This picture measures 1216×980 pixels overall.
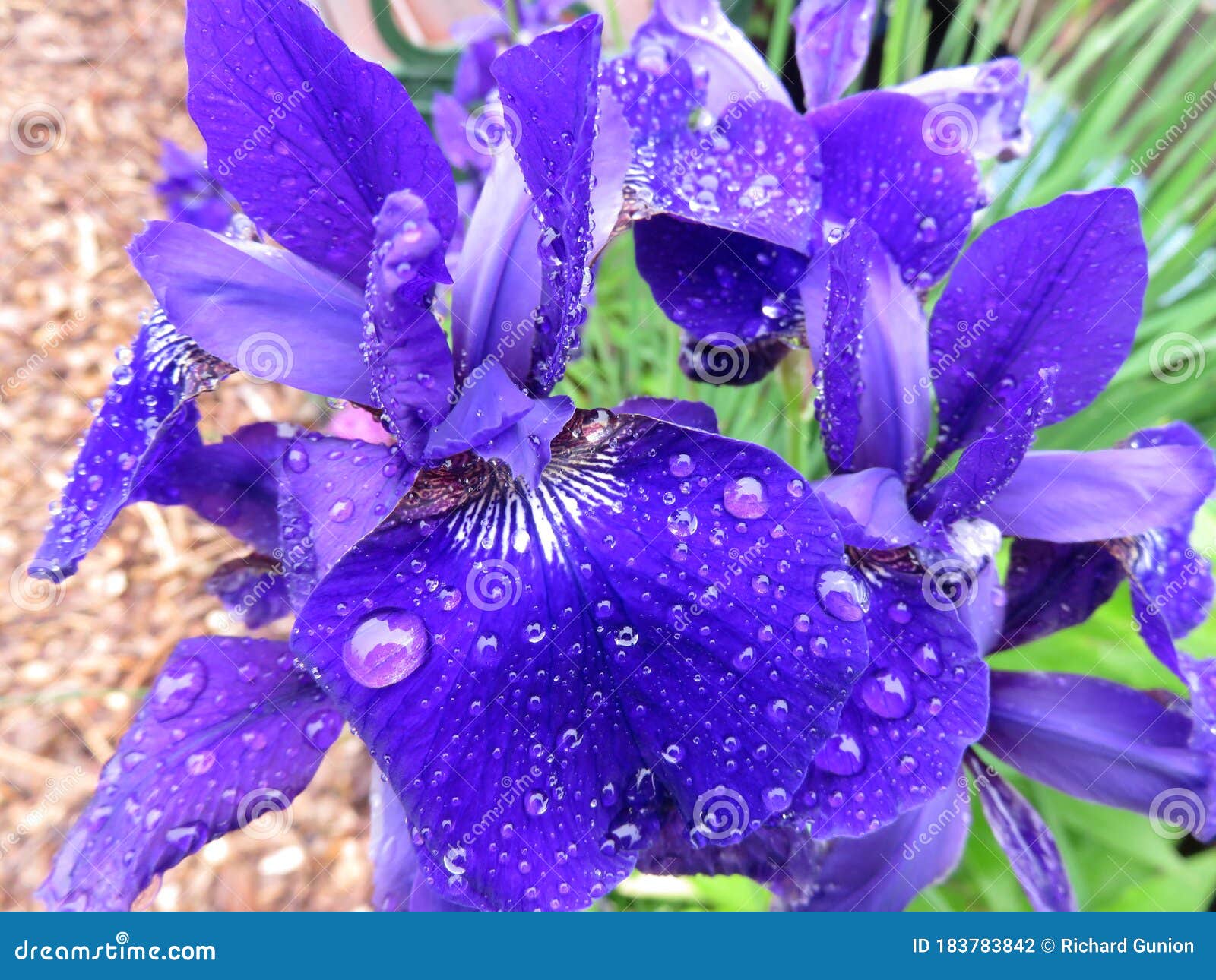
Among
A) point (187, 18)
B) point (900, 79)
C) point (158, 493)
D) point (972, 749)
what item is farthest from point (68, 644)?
point (900, 79)

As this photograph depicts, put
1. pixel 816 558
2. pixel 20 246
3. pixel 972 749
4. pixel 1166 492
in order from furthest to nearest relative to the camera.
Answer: pixel 20 246 → pixel 972 749 → pixel 1166 492 → pixel 816 558

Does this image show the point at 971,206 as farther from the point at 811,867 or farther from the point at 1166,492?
the point at 811,867

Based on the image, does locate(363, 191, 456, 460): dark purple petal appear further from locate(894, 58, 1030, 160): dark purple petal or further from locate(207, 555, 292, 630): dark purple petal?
locate(894, 58, 1030, 160): dark purple petal

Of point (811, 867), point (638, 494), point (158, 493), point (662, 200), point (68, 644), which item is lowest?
point (68, 644)

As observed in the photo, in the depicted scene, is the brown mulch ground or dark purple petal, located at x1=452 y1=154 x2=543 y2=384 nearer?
dark purple petal, located at x1=452 y1=154 x2=543 y2=384

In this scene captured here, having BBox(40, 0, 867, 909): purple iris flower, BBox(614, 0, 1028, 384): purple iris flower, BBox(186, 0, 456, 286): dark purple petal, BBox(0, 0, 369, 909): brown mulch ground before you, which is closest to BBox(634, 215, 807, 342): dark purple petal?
BBox(614, 0, 1028, 384): purple iris flower
